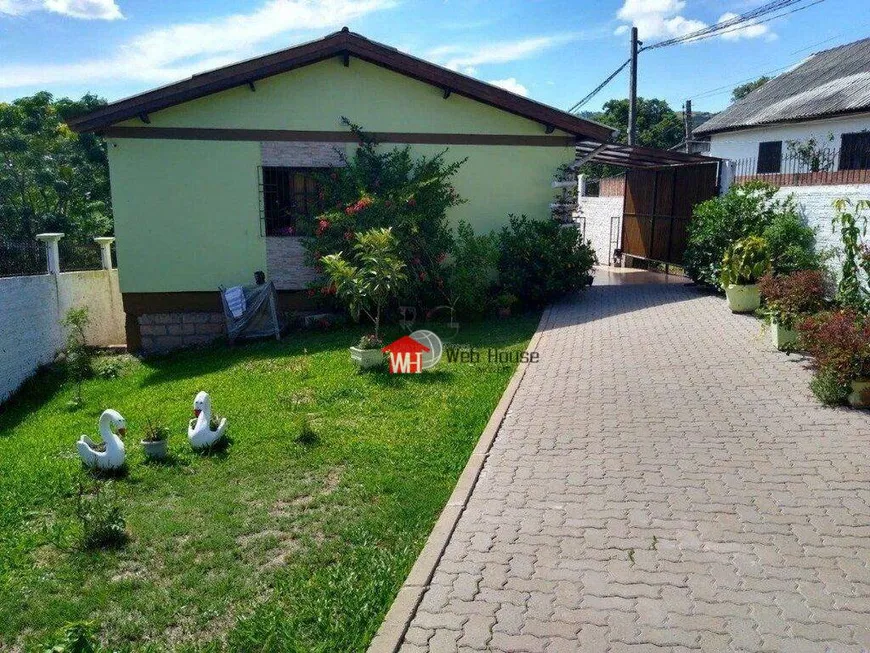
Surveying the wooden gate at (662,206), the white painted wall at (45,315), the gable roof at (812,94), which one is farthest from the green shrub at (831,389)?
the gable roof at (812,94)

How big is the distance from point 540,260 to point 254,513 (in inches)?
330

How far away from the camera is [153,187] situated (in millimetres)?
12336

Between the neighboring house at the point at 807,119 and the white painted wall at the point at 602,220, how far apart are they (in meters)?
3.88

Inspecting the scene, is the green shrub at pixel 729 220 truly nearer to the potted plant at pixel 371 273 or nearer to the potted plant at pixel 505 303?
the potted plant at pixel 505 303

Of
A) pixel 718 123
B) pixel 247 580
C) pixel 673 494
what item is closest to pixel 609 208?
pixel 718 123

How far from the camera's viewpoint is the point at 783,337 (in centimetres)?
866

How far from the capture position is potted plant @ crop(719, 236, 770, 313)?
10.5 m

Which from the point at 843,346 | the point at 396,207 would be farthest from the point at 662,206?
the point at 843,346

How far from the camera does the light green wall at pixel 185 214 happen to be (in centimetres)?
1229

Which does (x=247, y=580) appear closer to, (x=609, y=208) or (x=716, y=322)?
(x=716, y=322)

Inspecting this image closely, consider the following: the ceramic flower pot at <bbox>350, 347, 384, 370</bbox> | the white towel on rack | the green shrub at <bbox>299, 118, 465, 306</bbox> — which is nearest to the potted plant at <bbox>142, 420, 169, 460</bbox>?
the ceramic flower pot at <bbox>350, 347, 384, 370</bbox>

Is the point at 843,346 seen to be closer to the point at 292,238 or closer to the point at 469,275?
the point at 469,275

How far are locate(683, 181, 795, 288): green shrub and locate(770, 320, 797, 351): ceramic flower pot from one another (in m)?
2.77

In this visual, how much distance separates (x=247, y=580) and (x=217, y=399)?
4487mm
